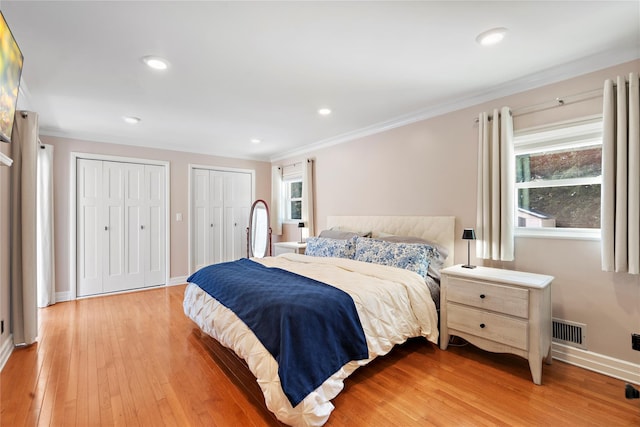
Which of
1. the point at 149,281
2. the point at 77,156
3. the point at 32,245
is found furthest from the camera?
the point at 149,281

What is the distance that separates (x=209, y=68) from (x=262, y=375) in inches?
88.5

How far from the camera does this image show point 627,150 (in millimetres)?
2078

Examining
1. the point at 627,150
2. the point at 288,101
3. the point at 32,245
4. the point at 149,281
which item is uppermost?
the point at 288,101

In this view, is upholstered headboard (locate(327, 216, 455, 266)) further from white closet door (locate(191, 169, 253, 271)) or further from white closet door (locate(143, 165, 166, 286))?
white closet door (locate(143, 165, 166, 286))

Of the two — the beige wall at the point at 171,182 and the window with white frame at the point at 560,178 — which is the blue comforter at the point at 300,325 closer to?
the window with white frame at the point at 560,178

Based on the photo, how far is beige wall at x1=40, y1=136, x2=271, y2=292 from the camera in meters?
4.11

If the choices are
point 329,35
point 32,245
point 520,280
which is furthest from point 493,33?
point 32,245

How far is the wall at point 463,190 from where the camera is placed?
225 centimetres

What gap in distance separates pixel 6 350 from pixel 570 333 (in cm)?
466

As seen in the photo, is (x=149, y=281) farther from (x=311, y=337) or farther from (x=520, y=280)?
(x=520, y=280)

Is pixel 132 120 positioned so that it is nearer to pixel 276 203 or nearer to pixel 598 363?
pixel 276 203

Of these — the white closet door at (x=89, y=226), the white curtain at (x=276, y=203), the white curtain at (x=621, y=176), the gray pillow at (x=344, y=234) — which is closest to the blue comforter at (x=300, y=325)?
the gray pillow at (x=344, y=234)

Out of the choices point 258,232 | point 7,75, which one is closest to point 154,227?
point 258,232

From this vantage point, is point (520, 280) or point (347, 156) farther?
point (347, 156)
